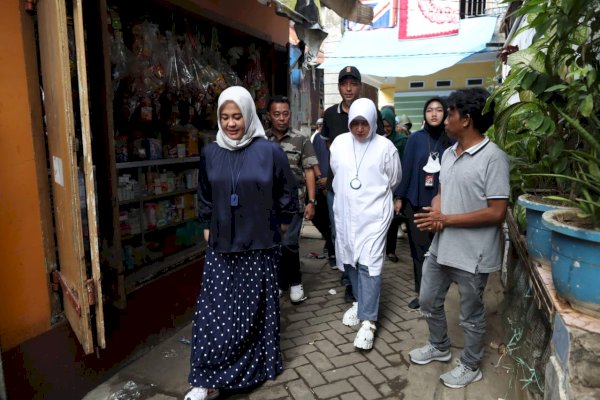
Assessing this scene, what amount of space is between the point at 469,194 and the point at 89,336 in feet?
7.22

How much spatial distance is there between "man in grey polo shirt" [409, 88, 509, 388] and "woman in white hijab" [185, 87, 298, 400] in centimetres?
92

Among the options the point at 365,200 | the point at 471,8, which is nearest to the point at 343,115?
the point at 365,200

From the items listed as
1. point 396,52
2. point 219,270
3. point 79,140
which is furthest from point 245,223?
point 396,52

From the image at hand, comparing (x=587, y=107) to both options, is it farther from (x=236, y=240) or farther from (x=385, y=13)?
(x=385, y=13)

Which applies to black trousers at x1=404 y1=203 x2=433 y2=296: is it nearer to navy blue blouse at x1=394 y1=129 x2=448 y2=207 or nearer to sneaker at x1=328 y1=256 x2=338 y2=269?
navy blue blouse at x1=394 y1=129 x2=448 y2=207

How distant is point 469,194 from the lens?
8.09ft

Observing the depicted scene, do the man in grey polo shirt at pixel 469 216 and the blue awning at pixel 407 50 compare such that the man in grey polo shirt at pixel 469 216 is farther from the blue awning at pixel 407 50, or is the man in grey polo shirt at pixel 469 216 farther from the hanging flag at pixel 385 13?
the hanging flag at pixel 385 13

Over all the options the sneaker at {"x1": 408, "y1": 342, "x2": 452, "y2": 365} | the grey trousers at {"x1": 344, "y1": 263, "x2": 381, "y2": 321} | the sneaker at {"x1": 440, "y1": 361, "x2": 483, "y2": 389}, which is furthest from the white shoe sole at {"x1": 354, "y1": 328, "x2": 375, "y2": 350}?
the sneaker at {"x1": 440, "y1": 361, "x2": 483, "y2": 389}

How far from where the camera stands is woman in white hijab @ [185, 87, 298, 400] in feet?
8.42

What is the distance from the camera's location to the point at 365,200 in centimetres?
323

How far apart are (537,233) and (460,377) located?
1.05 metres

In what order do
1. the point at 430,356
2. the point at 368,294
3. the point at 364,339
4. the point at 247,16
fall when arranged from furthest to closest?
the point at 247,16 < the point at 368,294 < the point at 364,339 < the point at 430,356

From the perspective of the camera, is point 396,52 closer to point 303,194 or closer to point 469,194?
point 303,194

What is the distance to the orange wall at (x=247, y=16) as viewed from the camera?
12.9ft
